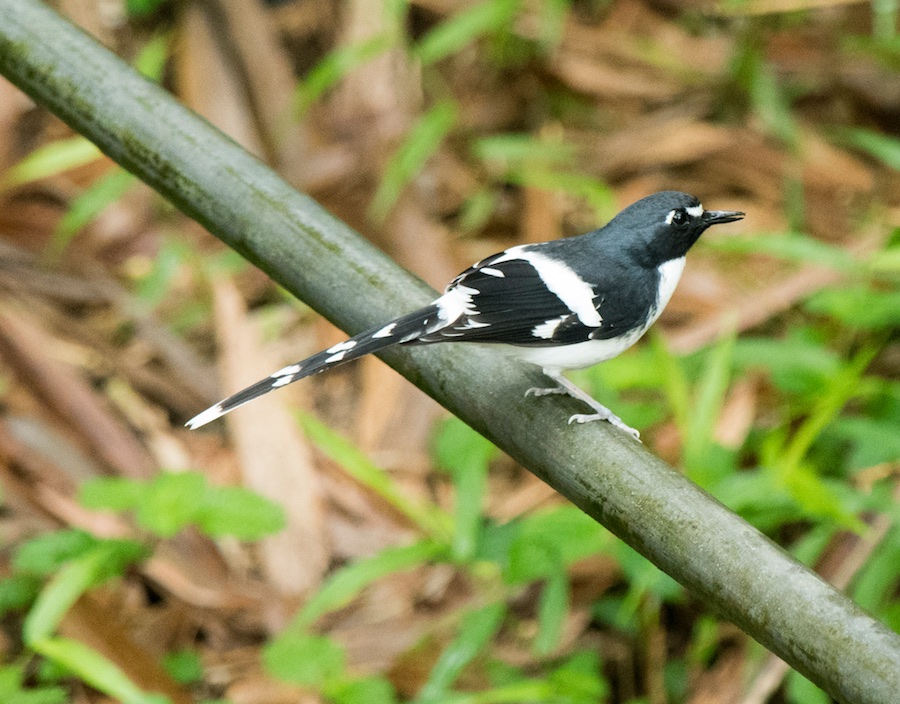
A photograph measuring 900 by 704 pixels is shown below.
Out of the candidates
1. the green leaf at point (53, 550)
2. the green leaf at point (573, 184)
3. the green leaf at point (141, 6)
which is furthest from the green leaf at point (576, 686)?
the green leaf at point (141, 6)

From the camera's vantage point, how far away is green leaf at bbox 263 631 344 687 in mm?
2650

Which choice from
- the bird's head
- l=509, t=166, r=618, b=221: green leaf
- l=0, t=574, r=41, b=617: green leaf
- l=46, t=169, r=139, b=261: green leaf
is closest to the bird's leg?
the bird's head

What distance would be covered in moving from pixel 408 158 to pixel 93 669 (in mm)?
2329

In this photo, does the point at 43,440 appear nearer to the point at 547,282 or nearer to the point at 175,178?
the point at 175,178

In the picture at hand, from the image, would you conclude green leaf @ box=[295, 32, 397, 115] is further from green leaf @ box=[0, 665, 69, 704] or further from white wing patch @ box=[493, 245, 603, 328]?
green leaf @ box=[0, 665, 69, 704]

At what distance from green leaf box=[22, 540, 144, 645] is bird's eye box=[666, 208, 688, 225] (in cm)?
166

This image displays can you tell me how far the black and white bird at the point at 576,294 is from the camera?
6.93 feet

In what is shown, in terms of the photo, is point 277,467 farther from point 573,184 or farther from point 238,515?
point 573,184

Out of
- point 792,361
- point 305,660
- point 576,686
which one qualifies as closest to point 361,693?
→ point 305,660

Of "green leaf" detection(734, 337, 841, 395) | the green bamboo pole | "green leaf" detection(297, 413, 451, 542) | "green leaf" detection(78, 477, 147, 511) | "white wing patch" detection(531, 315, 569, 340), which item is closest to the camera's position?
the green bamboo pole

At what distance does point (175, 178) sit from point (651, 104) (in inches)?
137

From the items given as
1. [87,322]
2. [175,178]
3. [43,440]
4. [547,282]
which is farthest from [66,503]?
[547,282]

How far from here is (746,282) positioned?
4.38 meters

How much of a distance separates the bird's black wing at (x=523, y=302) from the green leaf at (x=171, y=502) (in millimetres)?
1005
